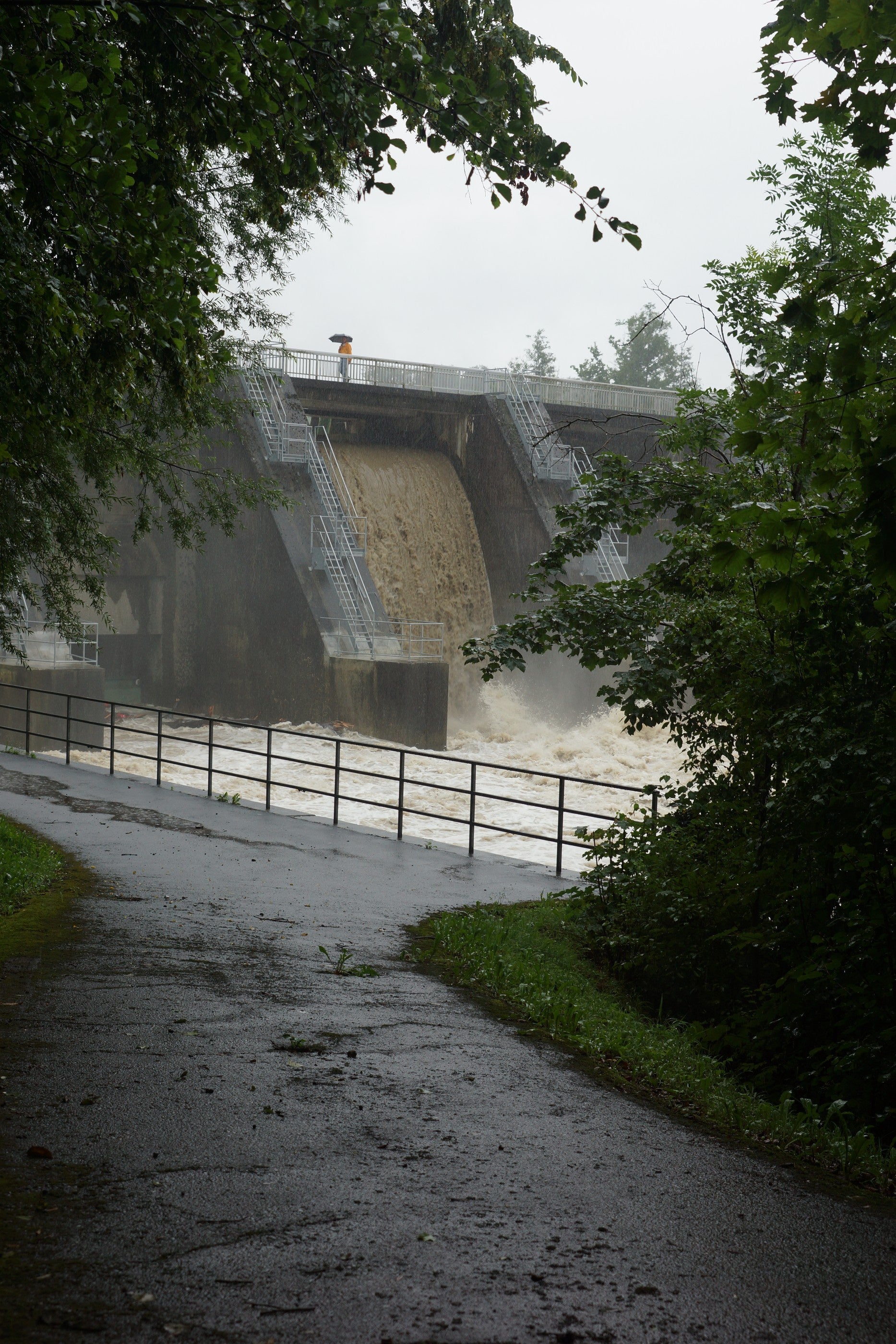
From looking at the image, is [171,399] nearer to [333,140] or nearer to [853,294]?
[333,140]

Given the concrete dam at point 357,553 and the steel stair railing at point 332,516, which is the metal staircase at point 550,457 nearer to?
the concrete dam at point 357,553

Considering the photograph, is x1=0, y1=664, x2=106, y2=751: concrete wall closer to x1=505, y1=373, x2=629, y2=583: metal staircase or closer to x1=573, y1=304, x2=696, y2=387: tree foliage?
x1=505, y1=373, x2=629, y2=583: metal staircase

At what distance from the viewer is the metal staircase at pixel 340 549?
26812 mm

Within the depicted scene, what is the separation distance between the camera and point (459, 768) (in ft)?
76.1

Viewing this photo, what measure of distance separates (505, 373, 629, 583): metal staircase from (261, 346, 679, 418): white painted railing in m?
0.47

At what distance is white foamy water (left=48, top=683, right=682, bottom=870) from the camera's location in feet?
59.9

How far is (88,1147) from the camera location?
11.7 ft

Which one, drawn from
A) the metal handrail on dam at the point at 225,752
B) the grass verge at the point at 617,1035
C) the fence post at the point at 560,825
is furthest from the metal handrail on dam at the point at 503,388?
the grass verge at the point at 617,1035

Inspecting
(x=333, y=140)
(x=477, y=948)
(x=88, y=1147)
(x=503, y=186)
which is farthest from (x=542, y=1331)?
(x=333, y=140)

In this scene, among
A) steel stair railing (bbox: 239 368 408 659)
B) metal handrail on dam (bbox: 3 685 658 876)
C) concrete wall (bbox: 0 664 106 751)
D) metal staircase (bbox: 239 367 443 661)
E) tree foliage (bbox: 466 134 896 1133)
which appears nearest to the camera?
tree foliage (bbox: 466 134 896 1133)

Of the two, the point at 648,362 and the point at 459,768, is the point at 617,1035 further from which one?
the point at 648,362

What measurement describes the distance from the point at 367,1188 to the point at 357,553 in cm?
2502

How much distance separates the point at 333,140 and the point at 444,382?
90.4ft

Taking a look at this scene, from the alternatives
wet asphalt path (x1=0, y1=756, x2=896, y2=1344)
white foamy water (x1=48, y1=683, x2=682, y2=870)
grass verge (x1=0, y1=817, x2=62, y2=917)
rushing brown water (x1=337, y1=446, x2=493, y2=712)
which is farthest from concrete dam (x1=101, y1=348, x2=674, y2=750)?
wet asphalt path (x1=0, y1=756, x2=896, y2=1344)
